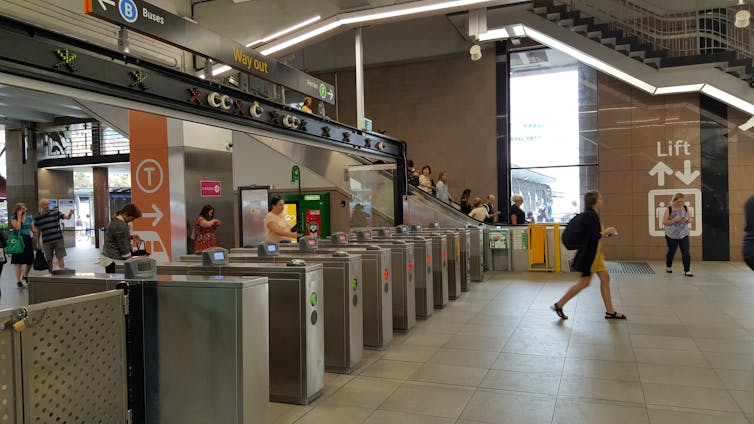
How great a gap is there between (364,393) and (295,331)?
72cm

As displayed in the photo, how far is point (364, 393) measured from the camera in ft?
13.1

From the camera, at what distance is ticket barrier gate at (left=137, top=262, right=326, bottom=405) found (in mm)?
3805

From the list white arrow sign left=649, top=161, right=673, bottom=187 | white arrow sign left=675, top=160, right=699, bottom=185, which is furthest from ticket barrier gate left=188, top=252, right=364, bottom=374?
white arrow sign left=675, top=160, right=699, bottom=185

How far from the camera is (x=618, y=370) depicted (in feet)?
14.5

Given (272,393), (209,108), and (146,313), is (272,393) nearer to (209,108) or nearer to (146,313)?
(146,313)

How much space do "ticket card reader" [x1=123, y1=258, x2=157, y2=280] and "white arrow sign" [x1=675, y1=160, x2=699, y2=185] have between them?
1286cm

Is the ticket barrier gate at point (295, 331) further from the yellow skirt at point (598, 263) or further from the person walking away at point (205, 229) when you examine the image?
the person walking away at point (205, 229)

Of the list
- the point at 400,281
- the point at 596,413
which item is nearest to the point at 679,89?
the point at 400,281

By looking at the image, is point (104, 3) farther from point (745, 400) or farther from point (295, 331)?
point (745, 400)

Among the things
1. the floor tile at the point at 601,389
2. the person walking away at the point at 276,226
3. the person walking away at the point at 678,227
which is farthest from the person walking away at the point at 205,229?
the person walking away at the point at 678,227

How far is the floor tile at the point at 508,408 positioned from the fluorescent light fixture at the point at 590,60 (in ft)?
33.1

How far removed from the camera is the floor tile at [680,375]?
4.08m

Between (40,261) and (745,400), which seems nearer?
(745,400)

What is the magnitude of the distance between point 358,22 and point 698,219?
30.4 feet
